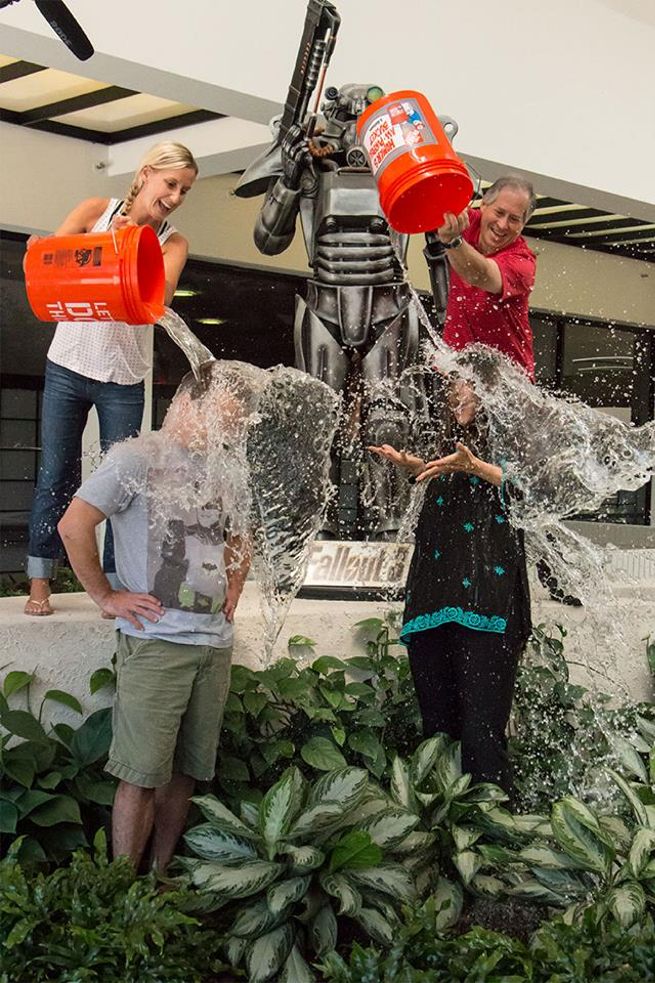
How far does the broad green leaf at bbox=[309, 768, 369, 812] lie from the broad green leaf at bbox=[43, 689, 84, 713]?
79 centimetres

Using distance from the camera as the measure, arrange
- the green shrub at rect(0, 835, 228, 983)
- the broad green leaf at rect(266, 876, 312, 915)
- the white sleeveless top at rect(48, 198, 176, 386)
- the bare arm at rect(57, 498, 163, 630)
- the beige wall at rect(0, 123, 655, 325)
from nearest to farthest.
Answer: the green shrub at rect(0, 835, 228, 983)
the broad green leaf at rect(266, 876, 312, 915)
the bare arm at rect(57, 498, 163, 630)
the white sleeveless top at rect(48, 198, 176, 386)
the beige wall at rect(0, 123, 655, 325)

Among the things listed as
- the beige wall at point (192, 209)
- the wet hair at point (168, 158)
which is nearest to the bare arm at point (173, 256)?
the wet hair at point (168, 158)

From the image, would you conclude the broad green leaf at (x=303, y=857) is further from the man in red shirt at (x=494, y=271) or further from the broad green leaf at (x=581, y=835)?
the man in red shirt at (x=494, y=271)

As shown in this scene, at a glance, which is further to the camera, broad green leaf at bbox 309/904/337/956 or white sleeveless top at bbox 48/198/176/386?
white sleeveless top at bbox 48/198/176/386

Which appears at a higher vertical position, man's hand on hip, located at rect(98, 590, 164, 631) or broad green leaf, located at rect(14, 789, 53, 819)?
man's hand on hip, located at rect(98, 590, 164, 631)

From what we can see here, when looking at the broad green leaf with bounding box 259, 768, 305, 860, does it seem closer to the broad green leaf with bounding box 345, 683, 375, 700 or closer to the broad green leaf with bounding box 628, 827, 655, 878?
the broad green leaf with bounding box 628, 827, 655, 878

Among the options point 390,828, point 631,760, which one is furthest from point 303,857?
point 631,760

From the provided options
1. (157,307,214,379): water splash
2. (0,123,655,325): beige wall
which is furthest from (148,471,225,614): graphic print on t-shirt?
(0,123,655,325): beige wall

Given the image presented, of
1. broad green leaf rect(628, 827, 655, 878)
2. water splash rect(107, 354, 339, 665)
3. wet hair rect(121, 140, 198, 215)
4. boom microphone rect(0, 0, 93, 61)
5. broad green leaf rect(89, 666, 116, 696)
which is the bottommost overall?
broad green leaf rect(628, 827, 655, 878)

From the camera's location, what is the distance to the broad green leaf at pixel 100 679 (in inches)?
137

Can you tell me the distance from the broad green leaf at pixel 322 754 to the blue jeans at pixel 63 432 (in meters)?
0.79

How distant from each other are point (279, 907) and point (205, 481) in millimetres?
998

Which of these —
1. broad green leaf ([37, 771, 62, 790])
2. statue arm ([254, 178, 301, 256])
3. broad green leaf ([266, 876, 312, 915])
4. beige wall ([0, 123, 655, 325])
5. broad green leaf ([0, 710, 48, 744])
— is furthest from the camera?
beige wall ([0, 123, 655, 325])

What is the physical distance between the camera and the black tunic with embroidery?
3266 mm
